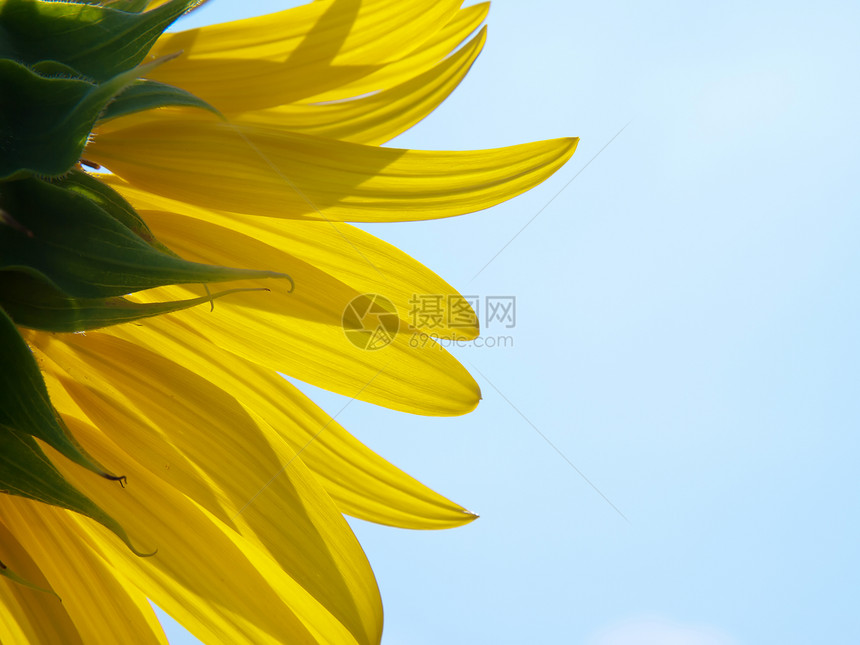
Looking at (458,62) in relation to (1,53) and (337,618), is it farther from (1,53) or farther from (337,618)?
(337,618)

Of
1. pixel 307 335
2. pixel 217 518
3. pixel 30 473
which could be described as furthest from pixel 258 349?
pixel 30 473

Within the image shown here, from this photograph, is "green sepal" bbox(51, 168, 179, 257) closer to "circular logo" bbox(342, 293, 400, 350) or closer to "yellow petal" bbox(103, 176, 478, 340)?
"yellow petal" bbox(103, 176, 478, 340)

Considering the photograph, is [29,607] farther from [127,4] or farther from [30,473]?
[127,4]

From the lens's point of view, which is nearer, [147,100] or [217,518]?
[147,100]

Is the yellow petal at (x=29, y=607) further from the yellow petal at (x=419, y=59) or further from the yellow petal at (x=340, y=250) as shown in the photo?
the yellow petal at (x=419, y=59)

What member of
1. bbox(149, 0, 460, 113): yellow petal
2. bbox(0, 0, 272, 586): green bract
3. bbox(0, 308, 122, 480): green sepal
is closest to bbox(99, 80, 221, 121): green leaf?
bbox(0, 0, 272, 586): green bract

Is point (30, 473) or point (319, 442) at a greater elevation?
point (319, 442)
